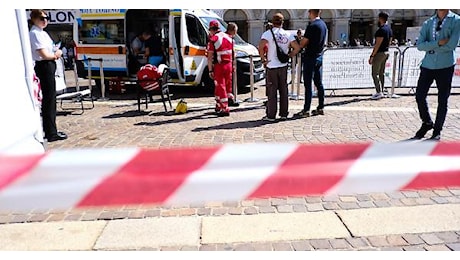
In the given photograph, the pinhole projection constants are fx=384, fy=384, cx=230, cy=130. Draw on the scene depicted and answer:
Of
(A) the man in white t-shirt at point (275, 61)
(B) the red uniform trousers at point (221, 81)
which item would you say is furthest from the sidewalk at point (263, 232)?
(B) the red uniform trousers at point (221, 81)

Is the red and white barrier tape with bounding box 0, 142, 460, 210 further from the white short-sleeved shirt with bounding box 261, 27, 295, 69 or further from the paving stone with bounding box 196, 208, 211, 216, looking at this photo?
the white short-sleeved shirt with bounding box 261, 27, 295, 69

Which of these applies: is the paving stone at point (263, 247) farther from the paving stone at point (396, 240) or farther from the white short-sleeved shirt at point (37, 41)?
the white short-sleeved shirt at point (37, 41)

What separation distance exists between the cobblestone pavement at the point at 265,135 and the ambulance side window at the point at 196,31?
61.5 inches

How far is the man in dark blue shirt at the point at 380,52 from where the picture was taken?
8.28 m

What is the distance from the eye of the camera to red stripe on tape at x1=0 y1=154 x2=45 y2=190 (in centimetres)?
202

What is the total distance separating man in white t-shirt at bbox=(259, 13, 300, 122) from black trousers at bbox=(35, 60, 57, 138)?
328 centimetres

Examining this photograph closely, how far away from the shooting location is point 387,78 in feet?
31.9

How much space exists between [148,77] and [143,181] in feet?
19.0

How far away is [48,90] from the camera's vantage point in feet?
17.9

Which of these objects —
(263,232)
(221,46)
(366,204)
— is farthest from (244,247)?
(221,46)

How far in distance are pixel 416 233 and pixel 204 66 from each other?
8.29 metres

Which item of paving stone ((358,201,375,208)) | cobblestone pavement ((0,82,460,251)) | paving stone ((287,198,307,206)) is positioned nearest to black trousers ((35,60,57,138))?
cobblestone pavement ((0,82,460,251))

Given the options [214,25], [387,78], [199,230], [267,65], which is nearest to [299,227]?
[199,230]
